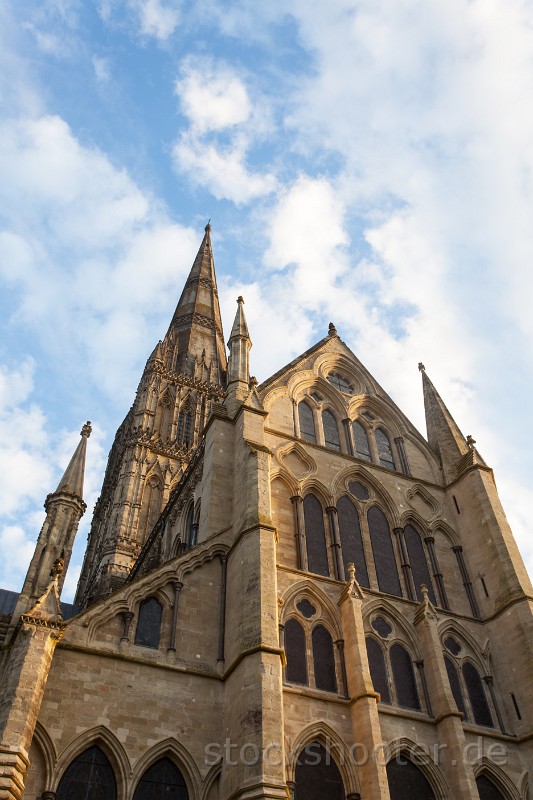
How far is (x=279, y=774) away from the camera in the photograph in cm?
1016

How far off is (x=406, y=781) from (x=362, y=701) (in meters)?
1.81

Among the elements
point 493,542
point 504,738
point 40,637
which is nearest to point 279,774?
point 40,637

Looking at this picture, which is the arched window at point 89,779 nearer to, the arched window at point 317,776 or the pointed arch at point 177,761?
the pointed arch at point 177,761

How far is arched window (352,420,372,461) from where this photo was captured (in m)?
19.9

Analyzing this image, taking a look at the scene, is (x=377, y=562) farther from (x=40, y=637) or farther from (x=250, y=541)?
(x=40, y=637)

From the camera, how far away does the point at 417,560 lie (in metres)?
17.4

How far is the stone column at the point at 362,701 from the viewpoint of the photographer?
1170 centimetres

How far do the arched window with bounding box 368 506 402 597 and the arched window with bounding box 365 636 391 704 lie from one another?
1.70m

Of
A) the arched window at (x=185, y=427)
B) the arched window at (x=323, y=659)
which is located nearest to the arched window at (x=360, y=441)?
the arched window at (x=323, y=659)

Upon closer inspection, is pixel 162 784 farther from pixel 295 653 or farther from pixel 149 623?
pixel 295 653

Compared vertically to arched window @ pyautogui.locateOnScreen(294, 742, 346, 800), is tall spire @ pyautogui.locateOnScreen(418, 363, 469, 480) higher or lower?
higher

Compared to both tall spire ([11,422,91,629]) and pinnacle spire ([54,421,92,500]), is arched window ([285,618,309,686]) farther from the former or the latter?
pinnacle spire ([54,421,92,500])

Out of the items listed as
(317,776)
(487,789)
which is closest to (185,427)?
(487,789)

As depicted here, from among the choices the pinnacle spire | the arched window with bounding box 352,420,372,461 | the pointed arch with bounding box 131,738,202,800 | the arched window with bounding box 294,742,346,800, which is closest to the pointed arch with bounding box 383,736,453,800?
the arched window with bounding box 294,742,346,800
